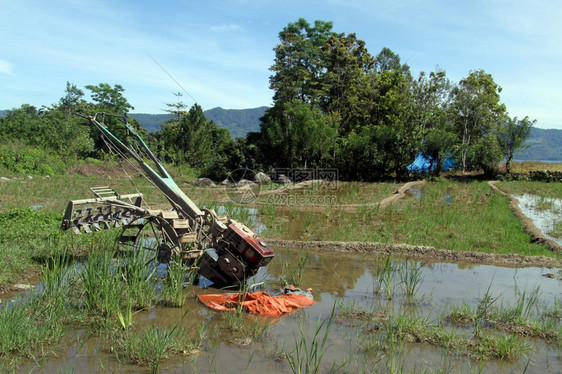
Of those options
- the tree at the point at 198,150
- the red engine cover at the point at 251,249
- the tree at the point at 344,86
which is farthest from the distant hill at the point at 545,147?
the red engine cover at the point at 251,249

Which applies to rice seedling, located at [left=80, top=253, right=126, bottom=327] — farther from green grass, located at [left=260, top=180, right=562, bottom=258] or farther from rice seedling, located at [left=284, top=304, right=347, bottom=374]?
green grass, located at [left=260, top=180, right=562, bottom=258]

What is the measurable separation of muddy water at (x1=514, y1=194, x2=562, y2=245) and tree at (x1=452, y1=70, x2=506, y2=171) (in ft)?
24.5

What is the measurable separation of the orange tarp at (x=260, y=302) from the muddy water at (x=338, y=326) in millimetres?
122

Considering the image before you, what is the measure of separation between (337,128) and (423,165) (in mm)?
5495

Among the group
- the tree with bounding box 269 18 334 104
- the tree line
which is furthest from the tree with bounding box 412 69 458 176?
the tree with bounding box 269 18 334 104

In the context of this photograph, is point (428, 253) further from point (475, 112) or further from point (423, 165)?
point (475, 112)

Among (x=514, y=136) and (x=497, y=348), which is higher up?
(x=514, y=136)

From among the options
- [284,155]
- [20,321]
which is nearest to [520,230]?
[20,321]

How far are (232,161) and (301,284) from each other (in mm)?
19158

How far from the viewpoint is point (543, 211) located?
1413cm

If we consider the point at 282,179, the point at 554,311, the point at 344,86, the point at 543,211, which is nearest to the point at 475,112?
the point at 344,86

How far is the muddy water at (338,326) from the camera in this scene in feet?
14.2

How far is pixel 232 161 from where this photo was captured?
25.6 meters

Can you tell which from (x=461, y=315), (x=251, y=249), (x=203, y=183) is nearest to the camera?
(x=461, y=315)
